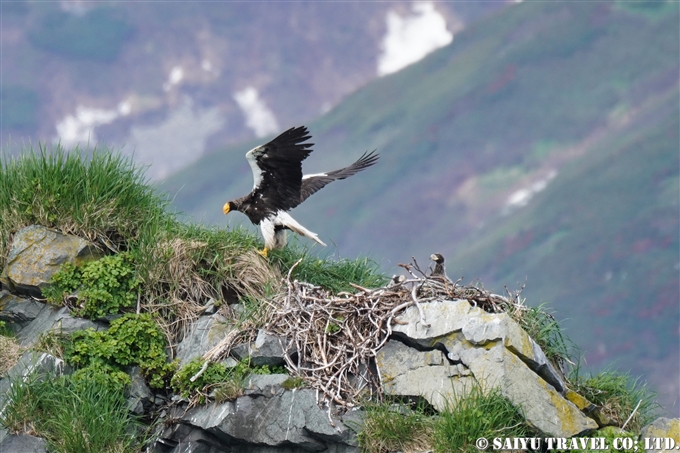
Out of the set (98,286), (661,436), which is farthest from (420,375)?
(98,286)

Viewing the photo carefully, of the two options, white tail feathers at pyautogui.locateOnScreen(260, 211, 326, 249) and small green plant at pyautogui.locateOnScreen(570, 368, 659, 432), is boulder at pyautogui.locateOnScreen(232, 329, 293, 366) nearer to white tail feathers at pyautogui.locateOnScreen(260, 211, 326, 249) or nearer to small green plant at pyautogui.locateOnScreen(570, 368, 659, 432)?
white tail feathers at pyautogui.locateOnScreen(260, 211, 326, 249)

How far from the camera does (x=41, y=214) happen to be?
37.2 feet

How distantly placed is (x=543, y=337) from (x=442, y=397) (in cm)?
163

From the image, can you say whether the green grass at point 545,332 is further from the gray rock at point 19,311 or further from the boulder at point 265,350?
the gray rock at point 19,311

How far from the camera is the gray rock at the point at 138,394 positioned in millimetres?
10039

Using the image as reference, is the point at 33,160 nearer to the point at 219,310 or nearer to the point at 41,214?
the point at 41,214

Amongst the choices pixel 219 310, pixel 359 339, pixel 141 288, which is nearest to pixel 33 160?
pixel 141 288

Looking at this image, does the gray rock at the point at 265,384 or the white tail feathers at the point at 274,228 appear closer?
the gray rock at the point at 265,384

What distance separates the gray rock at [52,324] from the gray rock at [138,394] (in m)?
0.76

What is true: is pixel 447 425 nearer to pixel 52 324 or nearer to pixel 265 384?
pixel 265 384

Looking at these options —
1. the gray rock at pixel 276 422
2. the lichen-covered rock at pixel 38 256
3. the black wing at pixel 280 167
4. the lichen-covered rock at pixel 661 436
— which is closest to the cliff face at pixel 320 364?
the gray rock at pixel 276 422

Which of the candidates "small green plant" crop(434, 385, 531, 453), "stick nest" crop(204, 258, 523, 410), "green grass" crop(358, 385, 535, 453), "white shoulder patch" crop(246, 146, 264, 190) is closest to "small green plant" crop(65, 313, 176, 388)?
"stick nest" crop(204, 258, 523, 410)

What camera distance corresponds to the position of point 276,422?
9.38 metres

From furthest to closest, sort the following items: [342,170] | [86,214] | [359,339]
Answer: [342,170]
[86,214]
[359,339]
